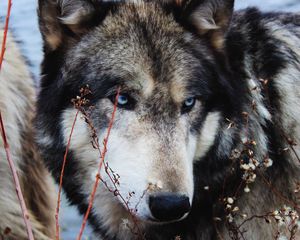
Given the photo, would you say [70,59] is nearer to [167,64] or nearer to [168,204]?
[167,64]

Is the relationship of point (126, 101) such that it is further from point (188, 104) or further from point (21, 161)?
point (21, 161)

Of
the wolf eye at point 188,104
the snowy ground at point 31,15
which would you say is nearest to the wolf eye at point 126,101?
the wolf eye at point 188,104

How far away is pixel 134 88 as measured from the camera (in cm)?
350

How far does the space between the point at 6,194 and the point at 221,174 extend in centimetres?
139

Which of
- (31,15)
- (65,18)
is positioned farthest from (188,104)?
(31,15)

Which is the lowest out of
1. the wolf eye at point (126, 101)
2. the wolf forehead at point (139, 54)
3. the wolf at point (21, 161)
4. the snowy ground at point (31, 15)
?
the snowy ground at point (31, 15)

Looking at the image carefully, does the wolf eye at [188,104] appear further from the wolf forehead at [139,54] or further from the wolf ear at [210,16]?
the wolf ear at [210,16]

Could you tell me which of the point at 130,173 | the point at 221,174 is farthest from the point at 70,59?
the point at 221,174

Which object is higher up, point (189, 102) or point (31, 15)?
point (189, 102)

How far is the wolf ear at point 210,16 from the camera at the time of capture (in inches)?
148

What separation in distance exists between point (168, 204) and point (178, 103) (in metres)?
0.67

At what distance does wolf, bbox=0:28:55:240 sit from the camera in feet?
13.4

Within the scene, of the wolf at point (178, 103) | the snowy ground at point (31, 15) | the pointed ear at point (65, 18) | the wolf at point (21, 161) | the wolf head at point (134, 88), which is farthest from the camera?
the snowy ground at point (31, 15)

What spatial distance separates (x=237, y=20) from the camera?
13.4 feet
